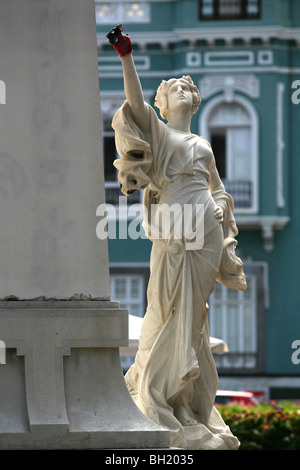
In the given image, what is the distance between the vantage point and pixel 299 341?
95.7 ft

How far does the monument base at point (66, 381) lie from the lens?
8.12 meters

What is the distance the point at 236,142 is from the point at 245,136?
226 millimetres

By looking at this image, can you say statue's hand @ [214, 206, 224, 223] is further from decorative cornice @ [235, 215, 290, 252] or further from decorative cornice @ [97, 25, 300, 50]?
decorative cornice @ [97, 25, 300, 50]

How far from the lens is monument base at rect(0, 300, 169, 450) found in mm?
8125

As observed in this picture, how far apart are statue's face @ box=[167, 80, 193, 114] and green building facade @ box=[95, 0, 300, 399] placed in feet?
62.1

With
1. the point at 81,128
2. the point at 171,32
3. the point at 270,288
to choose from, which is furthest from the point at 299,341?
the point at 81,128

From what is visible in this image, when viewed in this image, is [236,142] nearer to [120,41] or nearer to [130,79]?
[130,79]

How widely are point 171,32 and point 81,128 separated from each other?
2218cm

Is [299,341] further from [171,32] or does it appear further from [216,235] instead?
[216,235]

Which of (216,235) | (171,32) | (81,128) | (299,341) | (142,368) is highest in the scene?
(171,32)

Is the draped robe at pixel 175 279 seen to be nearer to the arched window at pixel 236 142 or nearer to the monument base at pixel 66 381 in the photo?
the monument base at pixel 66 381

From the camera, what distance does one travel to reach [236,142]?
3002cm

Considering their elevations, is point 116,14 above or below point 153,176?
above

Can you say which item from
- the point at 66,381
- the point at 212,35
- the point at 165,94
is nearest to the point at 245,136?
the point at 212,35
